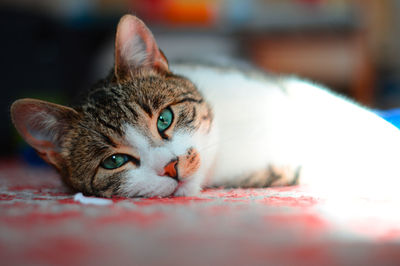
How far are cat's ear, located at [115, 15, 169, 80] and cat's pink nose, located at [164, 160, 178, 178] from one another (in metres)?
0.41

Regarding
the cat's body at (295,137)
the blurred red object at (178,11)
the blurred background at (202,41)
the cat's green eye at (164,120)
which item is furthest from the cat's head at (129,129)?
the blurred red object at (178,11)

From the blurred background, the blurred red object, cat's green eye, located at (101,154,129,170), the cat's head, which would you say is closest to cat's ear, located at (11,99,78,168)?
the cat's head

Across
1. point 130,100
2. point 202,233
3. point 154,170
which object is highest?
point 130,100

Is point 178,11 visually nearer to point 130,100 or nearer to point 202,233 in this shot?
point 130,100

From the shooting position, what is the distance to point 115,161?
3.76 ft

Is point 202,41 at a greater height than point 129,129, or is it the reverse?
point 202,41

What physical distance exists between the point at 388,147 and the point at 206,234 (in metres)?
0.74

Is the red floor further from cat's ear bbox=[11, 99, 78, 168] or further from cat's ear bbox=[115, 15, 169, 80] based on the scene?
cat's ear bbox=[115, 15, 169, 80]

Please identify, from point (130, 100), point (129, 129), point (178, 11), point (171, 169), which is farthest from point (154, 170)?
point (178, 11)

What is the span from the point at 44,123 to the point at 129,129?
0.34 metres

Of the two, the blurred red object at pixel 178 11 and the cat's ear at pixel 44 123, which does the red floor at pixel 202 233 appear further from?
the blurred red object at pixel 178 11

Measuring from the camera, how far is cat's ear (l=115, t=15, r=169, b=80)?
4.07ft

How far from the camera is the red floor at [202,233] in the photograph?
58cm

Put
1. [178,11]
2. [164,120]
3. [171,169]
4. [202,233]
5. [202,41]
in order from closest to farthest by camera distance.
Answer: [202,233] → [171,169] → [164,120] → [202,41] → [178,11]
